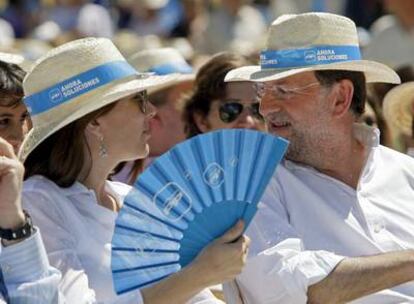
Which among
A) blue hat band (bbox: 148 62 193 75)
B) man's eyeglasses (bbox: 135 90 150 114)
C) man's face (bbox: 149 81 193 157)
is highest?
man's eyeglasses (bbox: 135 90 150 114)

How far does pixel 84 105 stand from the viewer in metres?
4.44

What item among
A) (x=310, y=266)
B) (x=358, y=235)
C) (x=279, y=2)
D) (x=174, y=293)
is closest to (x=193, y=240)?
(x=174, y=293)

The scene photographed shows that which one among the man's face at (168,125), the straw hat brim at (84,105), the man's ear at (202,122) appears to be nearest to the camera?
the straw hat brim at (84,105)

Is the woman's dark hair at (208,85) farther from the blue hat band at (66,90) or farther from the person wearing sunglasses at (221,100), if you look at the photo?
the blue hat band at (66,90)

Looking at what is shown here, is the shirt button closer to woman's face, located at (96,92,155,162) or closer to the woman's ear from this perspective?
woman's face, located at (96,92,155,162)

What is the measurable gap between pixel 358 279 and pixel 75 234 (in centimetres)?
94

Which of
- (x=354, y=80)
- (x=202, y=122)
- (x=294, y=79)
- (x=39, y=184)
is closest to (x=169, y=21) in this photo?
(x=202, y=122)

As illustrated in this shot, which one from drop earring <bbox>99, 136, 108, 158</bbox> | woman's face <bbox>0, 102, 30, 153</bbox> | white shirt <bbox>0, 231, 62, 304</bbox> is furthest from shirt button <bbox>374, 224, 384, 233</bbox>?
white shirt <bbox>0, 231, 62, 304</bbox>

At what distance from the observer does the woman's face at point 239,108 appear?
637 cm

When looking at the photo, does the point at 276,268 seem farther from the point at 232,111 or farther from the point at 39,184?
the point at 232,111

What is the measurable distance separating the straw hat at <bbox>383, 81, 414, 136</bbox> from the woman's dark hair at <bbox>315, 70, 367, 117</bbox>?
1.11 metres

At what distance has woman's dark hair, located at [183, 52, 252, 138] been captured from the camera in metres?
6.43

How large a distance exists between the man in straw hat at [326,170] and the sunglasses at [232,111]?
129 cm

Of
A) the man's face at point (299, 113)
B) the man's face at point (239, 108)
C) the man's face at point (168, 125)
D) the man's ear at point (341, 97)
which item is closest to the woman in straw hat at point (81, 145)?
the man's face at point (299, 113)
